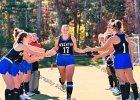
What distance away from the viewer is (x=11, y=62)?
29.2 feet

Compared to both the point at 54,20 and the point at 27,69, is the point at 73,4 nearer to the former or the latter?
the point at 54,20

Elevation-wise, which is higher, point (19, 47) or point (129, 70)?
point (19, 47)

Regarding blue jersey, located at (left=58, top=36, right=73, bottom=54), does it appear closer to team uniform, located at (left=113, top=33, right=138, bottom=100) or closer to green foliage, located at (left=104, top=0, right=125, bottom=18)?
team uniform, located at (left=113, top=33, right=138, bottom=100)

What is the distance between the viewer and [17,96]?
30.3 ft

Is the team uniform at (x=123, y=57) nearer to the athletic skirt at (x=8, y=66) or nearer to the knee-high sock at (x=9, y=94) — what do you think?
the athletic skirt at (x=8, y=66)

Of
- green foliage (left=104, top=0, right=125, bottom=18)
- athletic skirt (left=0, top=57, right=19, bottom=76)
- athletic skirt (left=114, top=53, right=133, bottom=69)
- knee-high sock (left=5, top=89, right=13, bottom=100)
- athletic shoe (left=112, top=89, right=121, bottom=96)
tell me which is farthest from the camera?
green foliage (left=104, top=0, right=125, bottom=18)

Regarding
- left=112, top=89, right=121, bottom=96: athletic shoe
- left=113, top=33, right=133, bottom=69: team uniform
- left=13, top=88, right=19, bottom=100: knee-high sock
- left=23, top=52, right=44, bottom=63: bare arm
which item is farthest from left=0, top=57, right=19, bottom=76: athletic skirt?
left=112, top=89, right=121, bottom=96: athletic shoe

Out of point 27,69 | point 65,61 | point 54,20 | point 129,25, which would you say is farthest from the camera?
point 54,20

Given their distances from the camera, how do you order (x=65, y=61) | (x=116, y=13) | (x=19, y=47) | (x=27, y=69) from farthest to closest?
(x=116, y=13)
(x=27, y=69)
(x=65, y=61)
(x=19, y=47)

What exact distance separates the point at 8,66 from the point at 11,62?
0.36 feet

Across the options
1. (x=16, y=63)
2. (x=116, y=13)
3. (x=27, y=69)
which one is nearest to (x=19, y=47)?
(x=16, y=63)

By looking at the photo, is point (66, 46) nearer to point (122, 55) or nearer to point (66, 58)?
point (66, 58)

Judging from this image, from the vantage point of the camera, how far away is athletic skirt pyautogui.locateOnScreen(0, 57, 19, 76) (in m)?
8.82

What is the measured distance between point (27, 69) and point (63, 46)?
5.02ft
